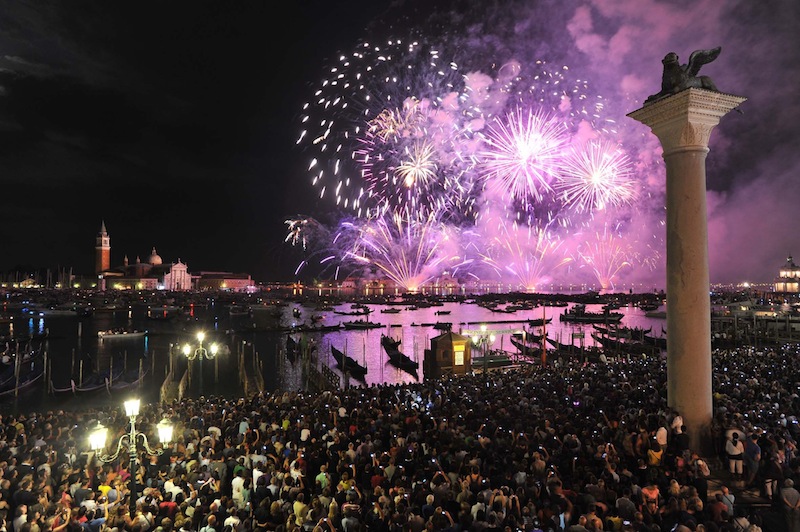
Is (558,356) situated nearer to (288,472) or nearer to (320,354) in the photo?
(320,354)

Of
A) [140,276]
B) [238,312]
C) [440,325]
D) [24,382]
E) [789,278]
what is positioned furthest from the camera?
[140,276]

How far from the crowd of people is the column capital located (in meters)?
4.14

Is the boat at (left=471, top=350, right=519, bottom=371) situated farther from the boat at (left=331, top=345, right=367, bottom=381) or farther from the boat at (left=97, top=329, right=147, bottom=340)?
the boat at (left=97, top=329, right=147, bottom=340)

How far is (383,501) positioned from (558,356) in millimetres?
27996

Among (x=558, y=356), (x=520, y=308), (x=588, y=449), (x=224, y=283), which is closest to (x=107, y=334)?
(x=558, y=356)

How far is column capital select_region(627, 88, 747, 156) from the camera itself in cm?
748

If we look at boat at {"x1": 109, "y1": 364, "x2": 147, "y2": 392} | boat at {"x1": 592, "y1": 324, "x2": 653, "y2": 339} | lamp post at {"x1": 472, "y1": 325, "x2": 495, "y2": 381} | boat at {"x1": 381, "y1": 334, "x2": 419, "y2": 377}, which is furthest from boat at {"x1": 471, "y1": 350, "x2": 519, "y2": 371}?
boat at {"x1": 109, "y1": 364, "x2": 147, "y2": 392}

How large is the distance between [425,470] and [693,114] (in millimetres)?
6548

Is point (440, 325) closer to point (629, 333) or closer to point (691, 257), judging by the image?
point (629, 333)

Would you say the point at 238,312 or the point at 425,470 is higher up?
the point at 425,470

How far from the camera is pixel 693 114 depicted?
755 cm

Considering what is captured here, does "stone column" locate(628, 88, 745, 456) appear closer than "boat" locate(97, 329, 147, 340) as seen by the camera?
Yes

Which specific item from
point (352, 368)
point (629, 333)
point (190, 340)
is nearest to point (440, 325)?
point (629, 333)

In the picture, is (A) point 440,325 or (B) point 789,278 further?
(B) point 789,278
